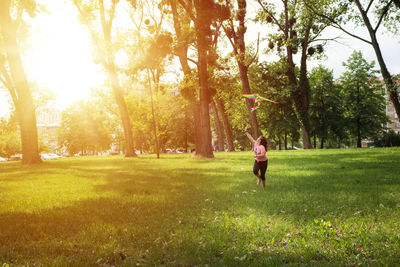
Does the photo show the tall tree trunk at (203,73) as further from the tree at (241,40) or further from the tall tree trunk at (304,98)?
the tall tree trunk at (304,98)

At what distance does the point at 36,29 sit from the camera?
3080 centimetres

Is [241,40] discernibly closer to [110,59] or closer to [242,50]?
[242,50]

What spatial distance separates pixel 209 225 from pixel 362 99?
165 ft

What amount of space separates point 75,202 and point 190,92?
55.3 feet

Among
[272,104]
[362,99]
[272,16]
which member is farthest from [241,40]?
[362,99]

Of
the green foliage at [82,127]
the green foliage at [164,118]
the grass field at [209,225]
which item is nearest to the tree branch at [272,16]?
the green foliage at [164,118]

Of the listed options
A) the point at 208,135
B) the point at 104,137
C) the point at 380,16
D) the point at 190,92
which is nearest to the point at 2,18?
the point at 190,92

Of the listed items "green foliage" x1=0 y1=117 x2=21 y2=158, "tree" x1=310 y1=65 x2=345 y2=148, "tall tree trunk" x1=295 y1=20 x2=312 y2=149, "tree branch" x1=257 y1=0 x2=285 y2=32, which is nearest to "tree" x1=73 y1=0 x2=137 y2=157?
"tree branch" x1=257 y1=0 x2=285 y2=32

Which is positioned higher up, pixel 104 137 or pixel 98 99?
pixel 98 99

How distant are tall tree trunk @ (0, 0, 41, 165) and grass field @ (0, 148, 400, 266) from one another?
44.0ft

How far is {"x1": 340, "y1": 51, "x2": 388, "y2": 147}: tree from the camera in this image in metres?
47.1

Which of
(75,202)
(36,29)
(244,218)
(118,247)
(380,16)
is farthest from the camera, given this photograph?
(36,29)

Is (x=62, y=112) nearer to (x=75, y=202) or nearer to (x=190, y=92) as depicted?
(x=190, y=92)

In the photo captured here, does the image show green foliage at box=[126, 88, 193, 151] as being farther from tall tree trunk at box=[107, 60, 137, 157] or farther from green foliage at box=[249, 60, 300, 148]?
green foliage at box=[249, 60, 300, 148]
